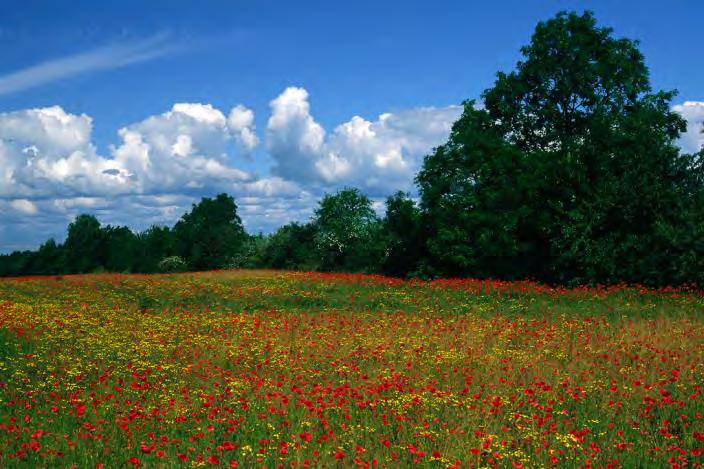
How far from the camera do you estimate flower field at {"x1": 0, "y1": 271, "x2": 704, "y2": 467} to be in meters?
7.30

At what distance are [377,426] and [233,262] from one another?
5282 cm

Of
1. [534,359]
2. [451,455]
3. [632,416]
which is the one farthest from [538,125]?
[451,455]

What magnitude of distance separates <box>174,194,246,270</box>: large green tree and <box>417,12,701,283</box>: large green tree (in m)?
31.5

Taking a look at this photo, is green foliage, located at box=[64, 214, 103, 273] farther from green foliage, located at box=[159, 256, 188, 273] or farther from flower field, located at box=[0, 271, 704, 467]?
flower field, located at box=[0, 271, 704, 467]

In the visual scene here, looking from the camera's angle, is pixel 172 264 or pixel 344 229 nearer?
pixel 344 229

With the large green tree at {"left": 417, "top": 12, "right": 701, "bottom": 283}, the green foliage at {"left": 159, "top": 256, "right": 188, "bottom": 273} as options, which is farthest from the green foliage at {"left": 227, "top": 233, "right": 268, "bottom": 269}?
the large green tree at {"left": 417, "top": 12, "right": 701, "bottom": 283}

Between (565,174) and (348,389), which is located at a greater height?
(565,174)

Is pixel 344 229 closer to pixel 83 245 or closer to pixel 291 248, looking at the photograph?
pixel 291 248

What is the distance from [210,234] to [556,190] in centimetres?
4174

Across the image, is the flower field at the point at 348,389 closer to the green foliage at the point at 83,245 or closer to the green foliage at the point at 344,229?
the green foliage at the point at 344,229

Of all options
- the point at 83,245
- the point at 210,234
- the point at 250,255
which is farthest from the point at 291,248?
the point at 83,245

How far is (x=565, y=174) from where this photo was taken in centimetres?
3127

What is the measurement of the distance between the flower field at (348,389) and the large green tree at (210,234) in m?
43.4

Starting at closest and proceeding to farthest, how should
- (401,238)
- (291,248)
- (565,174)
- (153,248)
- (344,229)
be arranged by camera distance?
(565,174) < (401,238) < (344,229) < (291,248) < (153,248)
